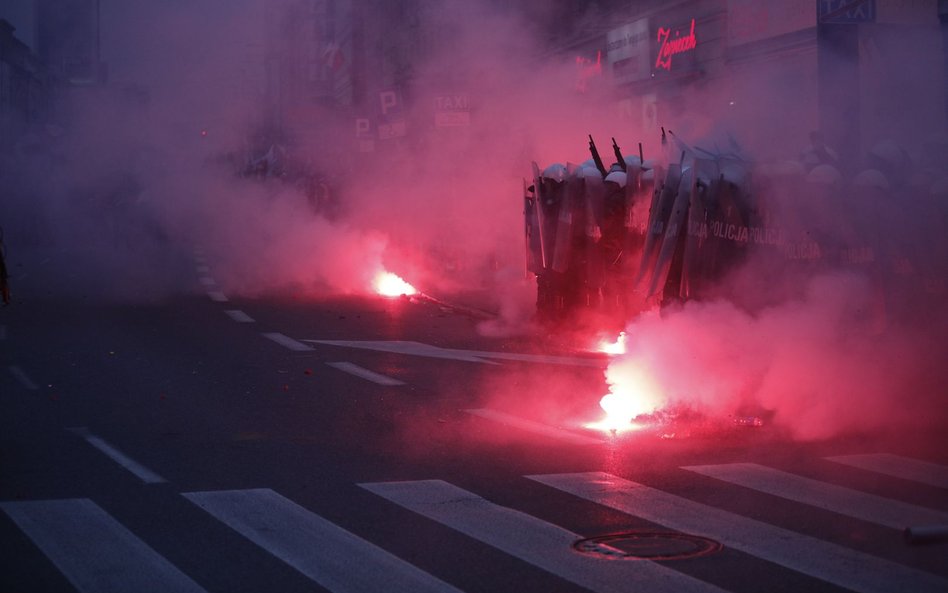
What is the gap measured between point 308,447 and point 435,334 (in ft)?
21.8

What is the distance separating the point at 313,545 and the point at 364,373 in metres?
5.88

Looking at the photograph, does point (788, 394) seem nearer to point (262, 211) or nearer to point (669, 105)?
point (669, 105)

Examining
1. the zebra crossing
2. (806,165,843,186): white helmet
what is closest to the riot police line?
(806,165,843,186): white helmet

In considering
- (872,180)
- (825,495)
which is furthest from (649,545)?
(872,180)

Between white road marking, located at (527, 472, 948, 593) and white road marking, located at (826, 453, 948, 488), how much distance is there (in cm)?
137

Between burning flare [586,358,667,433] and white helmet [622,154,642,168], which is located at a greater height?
white helmet [622,154,642,168]

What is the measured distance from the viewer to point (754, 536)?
19.2ft

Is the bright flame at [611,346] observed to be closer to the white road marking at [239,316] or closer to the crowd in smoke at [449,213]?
the crowd in smoke at [449,213]

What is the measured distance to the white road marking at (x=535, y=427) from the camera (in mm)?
8305

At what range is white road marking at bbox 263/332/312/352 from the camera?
1335 cm

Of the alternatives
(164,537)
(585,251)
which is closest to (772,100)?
(585,251)

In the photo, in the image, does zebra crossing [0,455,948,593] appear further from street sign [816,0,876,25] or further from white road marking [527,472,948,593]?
street sign [816,0,876,25]

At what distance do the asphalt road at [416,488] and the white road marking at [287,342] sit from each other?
110 cm

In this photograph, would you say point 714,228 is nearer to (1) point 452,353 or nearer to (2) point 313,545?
(1) point 452,353
